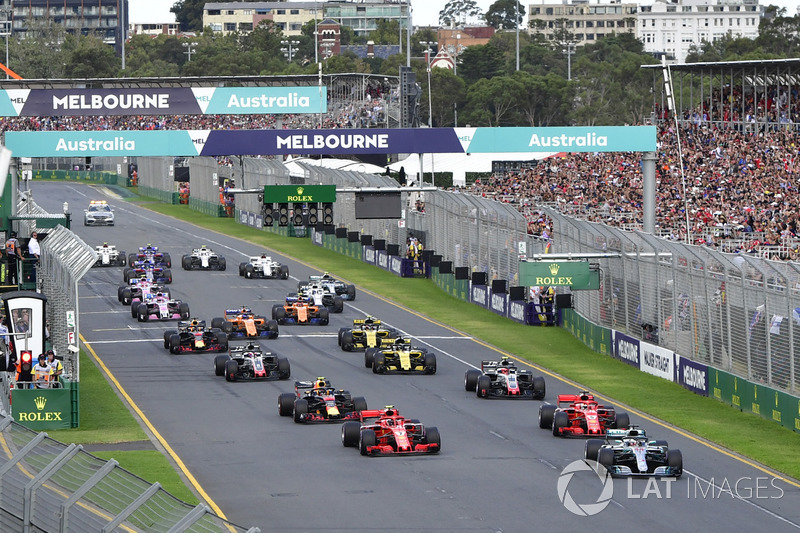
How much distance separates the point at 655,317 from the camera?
37531 mm

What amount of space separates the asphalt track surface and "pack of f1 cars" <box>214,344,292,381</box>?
0.39 m

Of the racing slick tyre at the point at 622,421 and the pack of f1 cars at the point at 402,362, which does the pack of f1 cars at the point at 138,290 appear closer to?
the pack of f1 cars at the point at 402,362

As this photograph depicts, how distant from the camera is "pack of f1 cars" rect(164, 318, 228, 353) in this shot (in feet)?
130

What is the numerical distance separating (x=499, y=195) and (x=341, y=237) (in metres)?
9.36

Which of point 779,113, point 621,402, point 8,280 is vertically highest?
point 779,113

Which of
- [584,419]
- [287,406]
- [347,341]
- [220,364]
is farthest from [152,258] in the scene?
[584,419]

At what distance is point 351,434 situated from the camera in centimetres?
2694

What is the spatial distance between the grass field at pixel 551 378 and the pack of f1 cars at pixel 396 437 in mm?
3589

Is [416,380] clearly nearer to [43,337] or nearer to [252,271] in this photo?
[43,337]

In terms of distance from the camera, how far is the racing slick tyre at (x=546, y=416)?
28.7 metres

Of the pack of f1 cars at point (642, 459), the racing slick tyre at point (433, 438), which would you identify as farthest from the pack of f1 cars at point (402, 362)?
the pack of f1 cars at point (642, 459)

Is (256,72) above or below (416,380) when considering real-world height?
above

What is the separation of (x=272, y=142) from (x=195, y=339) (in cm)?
600

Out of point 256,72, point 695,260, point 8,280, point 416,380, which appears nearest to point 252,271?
point 8,280
